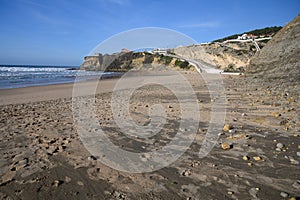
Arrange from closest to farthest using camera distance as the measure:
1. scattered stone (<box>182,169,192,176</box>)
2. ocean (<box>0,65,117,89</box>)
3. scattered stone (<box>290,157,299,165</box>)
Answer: scattered stone (<box>182,169,192,176</box>)
scattered stone (<box>290,157,299,165</box>)
ocean (<box>0,65,117,89</box>)

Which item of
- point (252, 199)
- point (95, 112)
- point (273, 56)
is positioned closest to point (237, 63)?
point (273, 56)

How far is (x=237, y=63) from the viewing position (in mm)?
35688

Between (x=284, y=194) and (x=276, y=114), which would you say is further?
(x=276, y=114)

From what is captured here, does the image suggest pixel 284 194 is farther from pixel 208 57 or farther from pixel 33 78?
pixel 208 57

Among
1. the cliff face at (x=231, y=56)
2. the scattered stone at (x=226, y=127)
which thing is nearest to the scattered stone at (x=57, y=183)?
the scattered stone at (x=226, y=127)

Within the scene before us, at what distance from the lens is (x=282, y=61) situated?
41.5ft

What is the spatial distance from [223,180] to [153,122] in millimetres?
2793

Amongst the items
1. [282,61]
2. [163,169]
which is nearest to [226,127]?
[163,169]

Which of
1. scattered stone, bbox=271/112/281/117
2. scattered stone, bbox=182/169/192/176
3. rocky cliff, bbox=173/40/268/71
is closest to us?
scattered stone, bbox=182/169/192/176

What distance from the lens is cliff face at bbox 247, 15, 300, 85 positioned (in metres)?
11.1

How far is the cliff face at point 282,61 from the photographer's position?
36.4ft

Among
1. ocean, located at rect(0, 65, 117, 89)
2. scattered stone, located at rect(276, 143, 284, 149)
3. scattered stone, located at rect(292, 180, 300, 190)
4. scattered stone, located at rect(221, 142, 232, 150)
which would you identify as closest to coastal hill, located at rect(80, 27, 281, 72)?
ocean, located at rect(0, 65, 117, 89)

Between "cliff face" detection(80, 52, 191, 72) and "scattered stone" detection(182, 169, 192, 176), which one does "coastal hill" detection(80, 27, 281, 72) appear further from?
"scattered stone" detection(182, 169, 192, 176)

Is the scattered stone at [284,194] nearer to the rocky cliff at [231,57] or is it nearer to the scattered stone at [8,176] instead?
the scattered stone at [8,176]
